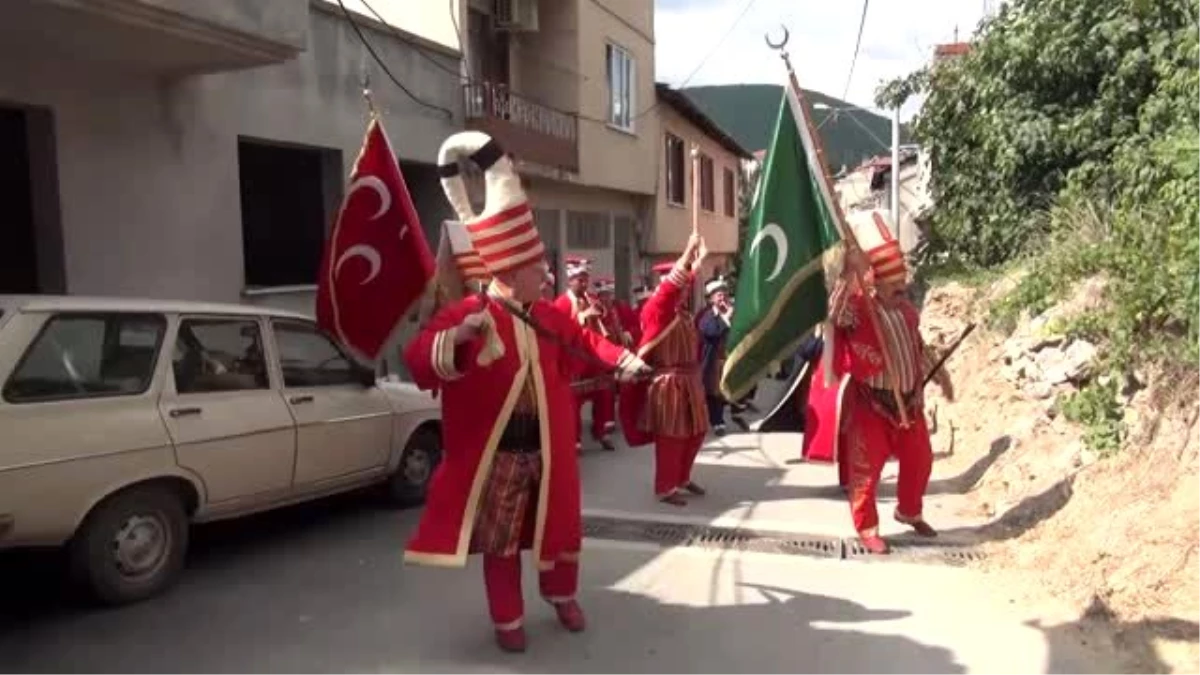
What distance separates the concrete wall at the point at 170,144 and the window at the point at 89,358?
2.91 metres

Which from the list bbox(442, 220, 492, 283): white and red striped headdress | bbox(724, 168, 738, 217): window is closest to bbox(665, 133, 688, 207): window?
bbox(724, 168, 738, 217): window

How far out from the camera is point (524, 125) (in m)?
14.1

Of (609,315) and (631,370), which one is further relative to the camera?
(609,315)

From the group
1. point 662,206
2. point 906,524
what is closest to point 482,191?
point 906,524

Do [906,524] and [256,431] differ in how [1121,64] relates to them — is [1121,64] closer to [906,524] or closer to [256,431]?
[906,524]

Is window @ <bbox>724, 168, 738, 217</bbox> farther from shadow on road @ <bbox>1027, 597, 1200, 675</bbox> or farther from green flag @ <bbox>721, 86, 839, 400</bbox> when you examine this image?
shadow on road @ <bbox>1027, 597, 1200, 675</bbox>

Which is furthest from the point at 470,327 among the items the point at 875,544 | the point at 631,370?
the point at 875,544

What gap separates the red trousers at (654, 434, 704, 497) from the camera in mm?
7816

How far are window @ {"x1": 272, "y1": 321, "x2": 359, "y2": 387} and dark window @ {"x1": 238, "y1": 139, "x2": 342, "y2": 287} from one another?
3585mm

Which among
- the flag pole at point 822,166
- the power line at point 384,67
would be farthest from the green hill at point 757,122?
the flag pole at point 822,166

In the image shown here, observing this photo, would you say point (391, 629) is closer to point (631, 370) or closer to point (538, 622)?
point (538, 622)

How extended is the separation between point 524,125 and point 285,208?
422 cm

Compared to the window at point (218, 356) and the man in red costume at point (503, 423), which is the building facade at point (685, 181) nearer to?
the window at point (218, 356)

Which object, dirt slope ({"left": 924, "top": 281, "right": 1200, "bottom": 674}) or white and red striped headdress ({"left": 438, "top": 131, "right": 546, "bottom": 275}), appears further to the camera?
dirt slope ({"left": 924, "top": 281, "right": 1200, "bottom": 674})
